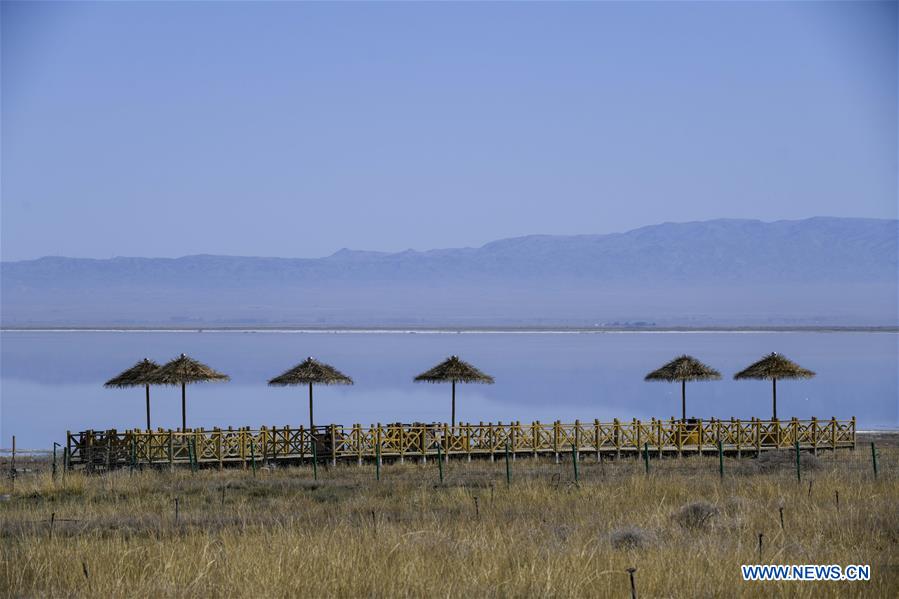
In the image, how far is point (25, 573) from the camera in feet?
42.2

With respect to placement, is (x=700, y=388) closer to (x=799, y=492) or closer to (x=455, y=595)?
(x=799, y=492)

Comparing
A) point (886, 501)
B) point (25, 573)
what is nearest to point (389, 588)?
point (25, 573)

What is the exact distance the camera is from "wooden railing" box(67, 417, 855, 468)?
27750mm

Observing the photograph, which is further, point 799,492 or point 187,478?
point 187,478

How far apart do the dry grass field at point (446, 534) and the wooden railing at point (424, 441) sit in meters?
2.94

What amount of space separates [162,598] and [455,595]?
9.21 ft

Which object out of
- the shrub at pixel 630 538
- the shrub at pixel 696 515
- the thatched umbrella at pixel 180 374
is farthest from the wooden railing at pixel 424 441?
the shrub at pixel 630 538

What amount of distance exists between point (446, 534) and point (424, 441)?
14.1 meters

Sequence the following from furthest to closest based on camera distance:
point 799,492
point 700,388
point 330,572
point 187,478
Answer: point 700,388 → point 187,478 → point 799,492 → point 330,572

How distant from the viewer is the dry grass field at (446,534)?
11.9 m

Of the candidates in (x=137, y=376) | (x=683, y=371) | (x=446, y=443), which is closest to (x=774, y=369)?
(x=683, y=371)

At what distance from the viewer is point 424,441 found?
2900cm

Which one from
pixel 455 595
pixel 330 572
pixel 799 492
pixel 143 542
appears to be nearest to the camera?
pixel 455 595

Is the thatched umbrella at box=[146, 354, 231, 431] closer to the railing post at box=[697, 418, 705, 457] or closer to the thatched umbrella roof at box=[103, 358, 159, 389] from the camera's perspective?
the thatched umbrella roof at box=[103, 358, 159, 389]
